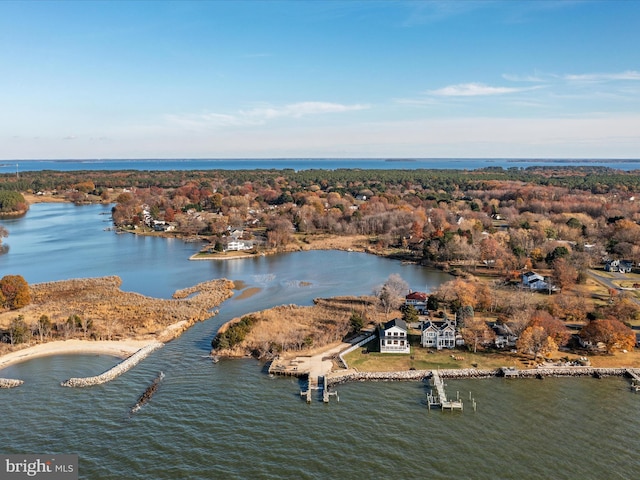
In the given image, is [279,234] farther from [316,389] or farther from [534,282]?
[316,389]

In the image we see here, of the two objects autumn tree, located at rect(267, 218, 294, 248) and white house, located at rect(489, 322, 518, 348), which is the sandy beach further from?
autumn tree, located at rect(267, 218, 294, 248)

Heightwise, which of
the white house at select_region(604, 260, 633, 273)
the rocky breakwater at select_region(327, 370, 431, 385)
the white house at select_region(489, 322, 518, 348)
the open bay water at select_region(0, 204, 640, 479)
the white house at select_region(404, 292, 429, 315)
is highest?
the white house at select_region(604, 260, 633, 273)

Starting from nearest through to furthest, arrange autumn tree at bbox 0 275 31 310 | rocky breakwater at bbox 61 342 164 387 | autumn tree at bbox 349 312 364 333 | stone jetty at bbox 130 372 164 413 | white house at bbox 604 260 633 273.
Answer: stone jetty at bbox 130 372 164 413 < rocky breakwater at bbox 61 342 164 387 < autumn tree at bbox 349 312 364 333 < autumn tree at bbox 0 275 31 310 < white house at bbox 604 260 633 273

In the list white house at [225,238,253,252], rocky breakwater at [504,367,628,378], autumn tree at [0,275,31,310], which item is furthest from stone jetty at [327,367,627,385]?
white house at [225,238,253,252]

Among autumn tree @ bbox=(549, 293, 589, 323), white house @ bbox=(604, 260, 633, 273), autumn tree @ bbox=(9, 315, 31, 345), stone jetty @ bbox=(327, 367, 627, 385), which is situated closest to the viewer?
stone jetty @ bbox=(327, 367, 627, 385)

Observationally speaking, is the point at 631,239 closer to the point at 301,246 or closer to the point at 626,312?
the point at 626,312

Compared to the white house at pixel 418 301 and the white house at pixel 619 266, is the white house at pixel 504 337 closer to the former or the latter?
the white house at pixel 418 301

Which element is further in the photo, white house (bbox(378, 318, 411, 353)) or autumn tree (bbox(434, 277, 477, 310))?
autumn tree (bbox(434, 277, 477, 310))
